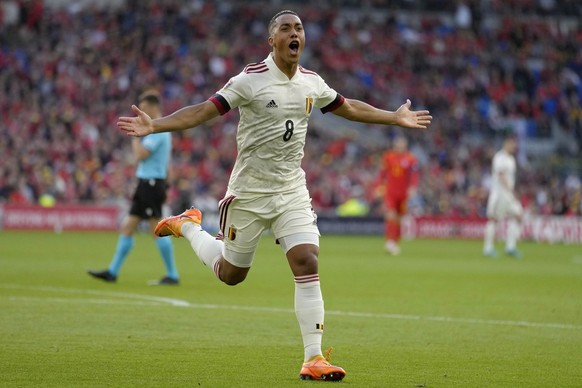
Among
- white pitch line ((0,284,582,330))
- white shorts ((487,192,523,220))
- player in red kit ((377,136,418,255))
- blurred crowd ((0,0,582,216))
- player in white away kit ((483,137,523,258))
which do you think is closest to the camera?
white pitch line ((0,284,582,330))

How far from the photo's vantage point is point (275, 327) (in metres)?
11.3

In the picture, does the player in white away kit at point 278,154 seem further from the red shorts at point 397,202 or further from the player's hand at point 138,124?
the red shorts at point 397,202

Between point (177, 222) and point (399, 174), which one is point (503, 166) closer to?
point (399, 174)

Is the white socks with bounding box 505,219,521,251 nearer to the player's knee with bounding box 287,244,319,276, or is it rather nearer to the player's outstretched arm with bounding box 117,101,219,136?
the player's knee with bounding box 287,244,319,276

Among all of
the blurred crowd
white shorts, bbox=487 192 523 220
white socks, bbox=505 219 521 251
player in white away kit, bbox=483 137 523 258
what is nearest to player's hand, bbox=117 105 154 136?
player in white away kit, bbox=483 137 523 258

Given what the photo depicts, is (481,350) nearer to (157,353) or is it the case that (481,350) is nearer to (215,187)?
(157,353)

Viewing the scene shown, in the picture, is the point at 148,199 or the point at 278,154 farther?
the point at 148,199

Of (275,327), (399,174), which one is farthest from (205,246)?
(399,174)

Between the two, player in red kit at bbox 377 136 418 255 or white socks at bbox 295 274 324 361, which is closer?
white socks at bbox 295 274 324 361

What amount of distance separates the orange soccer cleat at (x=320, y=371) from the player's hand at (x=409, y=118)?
82.9 inches

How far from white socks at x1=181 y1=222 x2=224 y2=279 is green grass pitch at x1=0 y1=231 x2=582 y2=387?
2.57 feet

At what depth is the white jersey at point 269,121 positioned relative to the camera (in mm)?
8234

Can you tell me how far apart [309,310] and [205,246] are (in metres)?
1.59

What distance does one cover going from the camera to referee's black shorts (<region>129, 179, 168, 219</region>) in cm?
1554
